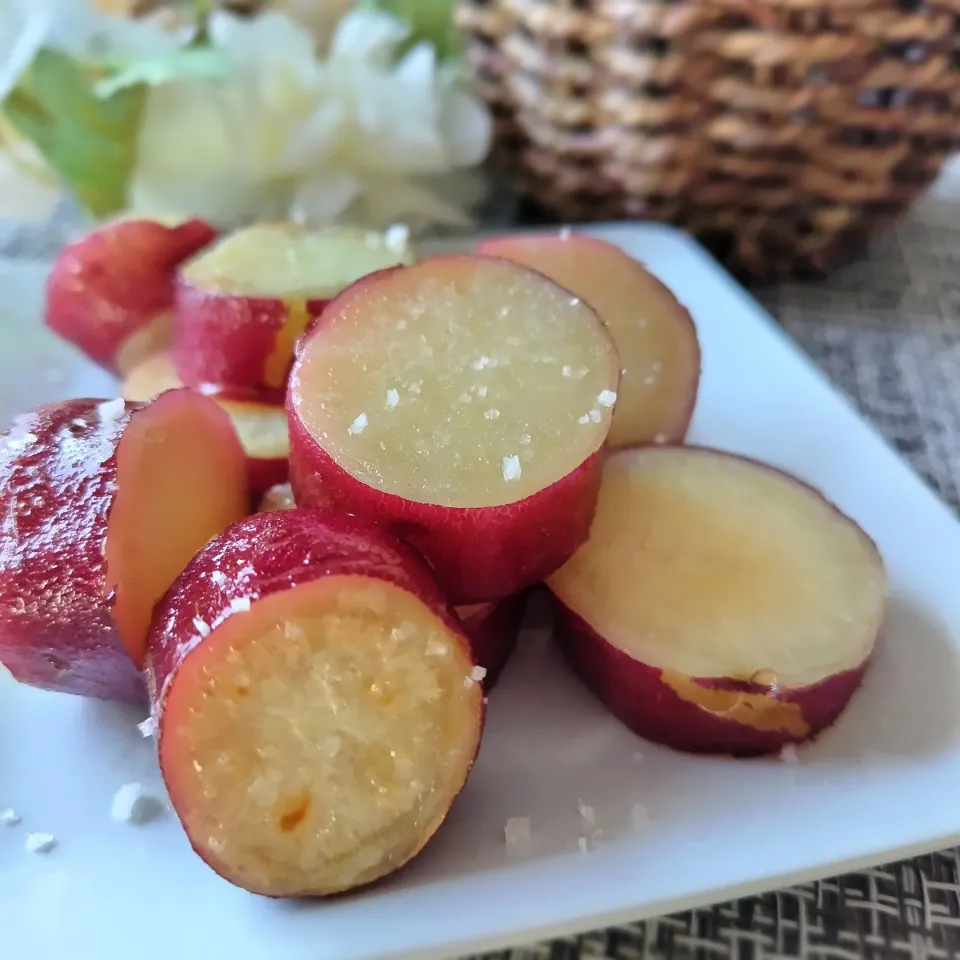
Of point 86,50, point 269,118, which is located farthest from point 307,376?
point 86,50

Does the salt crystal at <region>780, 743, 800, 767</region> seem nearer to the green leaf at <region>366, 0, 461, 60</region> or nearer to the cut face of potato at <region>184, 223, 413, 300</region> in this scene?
the cut face of potato at <region>184, 223, 413, 300</region>

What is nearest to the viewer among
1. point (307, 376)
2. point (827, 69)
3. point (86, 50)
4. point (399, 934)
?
point (399, 934)

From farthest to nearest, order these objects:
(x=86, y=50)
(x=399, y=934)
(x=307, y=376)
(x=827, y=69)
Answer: (x=86, y=50) → (x=827, y=69) → (x=307, y=376) → (x=399, y=934)

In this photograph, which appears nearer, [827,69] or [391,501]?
[391,501]

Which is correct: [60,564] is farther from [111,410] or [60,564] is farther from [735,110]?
[735,110]

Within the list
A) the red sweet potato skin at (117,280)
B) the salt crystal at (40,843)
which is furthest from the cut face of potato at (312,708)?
the red sweet potato skin at (117,280)

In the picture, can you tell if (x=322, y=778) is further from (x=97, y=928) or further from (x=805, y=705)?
(x=805, y=705)

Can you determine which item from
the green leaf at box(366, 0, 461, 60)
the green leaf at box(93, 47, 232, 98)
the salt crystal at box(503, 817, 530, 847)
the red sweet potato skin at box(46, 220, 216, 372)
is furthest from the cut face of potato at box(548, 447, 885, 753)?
the green leaf at box(366, 0, 461, 60)

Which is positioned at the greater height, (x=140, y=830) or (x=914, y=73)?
(x=914, y=73)
